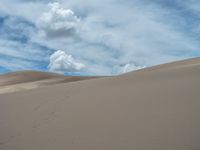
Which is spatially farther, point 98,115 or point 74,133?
point 98,115

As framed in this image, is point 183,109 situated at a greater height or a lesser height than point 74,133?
greater

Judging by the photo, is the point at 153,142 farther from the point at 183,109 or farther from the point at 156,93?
the point at 156,93

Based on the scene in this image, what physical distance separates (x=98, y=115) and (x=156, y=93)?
7.01 feet

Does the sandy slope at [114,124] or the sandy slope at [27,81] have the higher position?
the sandy slope at [27,81]

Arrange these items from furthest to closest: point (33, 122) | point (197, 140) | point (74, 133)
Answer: point (33, 122) < point (74, 133) < point (197, 140)

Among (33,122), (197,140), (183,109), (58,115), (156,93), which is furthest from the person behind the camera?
(156,93)

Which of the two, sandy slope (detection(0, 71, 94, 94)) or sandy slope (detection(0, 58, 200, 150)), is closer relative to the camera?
sandy slope (detection(0, 58, 200, 150))

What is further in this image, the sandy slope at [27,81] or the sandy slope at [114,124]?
the sandy slope at [27,81]

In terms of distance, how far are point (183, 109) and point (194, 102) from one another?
0.55 m

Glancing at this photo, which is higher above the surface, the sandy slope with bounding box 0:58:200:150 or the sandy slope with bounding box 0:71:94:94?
the sandy slope with bounding box 0:71:94:94


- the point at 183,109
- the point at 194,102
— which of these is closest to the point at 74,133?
the point at 183,109

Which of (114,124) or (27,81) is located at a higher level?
(27,81)

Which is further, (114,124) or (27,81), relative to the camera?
(27,81)

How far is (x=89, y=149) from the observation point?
3156 millimetres
